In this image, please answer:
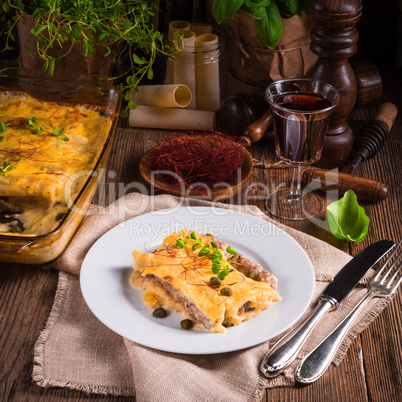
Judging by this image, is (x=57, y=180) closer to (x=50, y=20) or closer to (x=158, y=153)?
(x=158, y=153)

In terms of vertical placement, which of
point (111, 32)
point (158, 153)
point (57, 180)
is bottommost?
point (158, 153)

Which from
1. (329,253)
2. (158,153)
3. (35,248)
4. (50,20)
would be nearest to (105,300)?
(35,248)

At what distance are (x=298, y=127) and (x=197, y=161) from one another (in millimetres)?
598

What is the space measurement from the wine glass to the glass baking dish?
0.70 metres

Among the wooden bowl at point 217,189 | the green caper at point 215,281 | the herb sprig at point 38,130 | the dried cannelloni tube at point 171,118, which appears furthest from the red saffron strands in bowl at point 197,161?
the green caper at point 215,281

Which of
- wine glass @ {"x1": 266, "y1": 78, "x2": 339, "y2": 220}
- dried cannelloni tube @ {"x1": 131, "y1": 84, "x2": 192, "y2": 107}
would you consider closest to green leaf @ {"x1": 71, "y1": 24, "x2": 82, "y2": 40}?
dried cannelloni tube @ {"x1": 131, "y1": 84, "x2": 192, "y2": 107}

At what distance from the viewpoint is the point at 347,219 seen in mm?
2193

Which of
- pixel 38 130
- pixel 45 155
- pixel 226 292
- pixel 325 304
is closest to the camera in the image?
pixel 226 292

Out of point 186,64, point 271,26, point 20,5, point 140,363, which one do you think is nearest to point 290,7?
point 271,26

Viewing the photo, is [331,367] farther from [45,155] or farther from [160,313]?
[45,155]

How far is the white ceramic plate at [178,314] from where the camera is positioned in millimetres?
1650

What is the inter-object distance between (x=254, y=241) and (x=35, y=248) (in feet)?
2.53

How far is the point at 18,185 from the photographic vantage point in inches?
83.9

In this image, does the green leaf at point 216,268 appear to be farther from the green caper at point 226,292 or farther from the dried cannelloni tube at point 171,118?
the dried cannelloni tube at point 171,118
